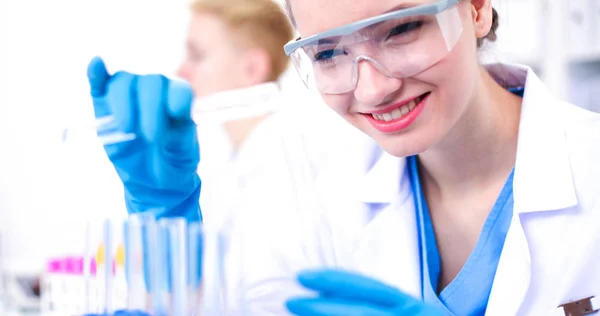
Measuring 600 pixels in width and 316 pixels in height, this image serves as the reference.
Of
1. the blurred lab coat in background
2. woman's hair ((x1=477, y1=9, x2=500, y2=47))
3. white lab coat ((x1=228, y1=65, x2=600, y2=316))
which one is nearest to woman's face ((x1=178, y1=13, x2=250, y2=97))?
the blurred lab coat in background

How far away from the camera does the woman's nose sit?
0.95 meters

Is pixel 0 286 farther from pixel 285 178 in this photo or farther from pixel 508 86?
pixel 508 86

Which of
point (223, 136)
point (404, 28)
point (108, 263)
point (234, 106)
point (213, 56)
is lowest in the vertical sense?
→ point (108, 263)

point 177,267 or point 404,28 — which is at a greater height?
point 404,28

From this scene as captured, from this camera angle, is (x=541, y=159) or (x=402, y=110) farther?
(x=541, y=159)

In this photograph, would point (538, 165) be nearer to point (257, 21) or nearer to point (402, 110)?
point (402, 110)

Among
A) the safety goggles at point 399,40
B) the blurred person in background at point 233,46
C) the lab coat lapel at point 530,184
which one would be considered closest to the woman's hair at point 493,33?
the lab coat lapel at point 530,184

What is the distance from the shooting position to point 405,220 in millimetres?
1225

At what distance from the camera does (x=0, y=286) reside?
83.9 inches

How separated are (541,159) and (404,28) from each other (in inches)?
15.9

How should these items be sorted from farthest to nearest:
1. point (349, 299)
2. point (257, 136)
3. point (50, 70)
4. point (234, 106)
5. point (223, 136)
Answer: point (223, 136), point (50, 70), point (257, 136), point (234, 106), point (349, 299)

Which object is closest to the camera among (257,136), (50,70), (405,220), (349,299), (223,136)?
(349,299)

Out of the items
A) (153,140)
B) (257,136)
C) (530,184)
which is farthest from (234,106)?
(257,136)

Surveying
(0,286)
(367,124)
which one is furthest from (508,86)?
(0,286)
